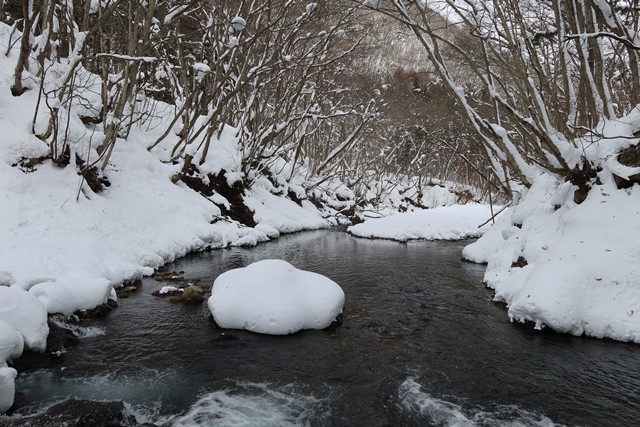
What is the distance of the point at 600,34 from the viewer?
4.22m

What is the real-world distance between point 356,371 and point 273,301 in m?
1.67

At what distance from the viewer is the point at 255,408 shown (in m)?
3.89

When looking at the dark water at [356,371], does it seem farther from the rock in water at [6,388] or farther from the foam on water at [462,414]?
the rock in water at [6,388]

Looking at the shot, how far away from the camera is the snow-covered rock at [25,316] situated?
4.54m

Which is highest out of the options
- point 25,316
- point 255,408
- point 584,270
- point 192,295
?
point 584,270

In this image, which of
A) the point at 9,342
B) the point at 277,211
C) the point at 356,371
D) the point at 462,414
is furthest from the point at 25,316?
the point at 277,211

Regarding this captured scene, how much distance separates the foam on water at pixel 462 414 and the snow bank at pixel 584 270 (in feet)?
7.44

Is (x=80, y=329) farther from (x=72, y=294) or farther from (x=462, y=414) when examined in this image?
(x=462, y=414)

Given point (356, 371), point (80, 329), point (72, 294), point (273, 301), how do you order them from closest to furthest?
1. point (356, 371)
2. point (80, 329)
3. point (273, 301)
4. point (72, 294)

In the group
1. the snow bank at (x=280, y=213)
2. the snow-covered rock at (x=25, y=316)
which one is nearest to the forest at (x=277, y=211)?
the snow-covered rock at (x=25, y=316)

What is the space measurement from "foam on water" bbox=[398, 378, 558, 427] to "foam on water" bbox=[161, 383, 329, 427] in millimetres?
899

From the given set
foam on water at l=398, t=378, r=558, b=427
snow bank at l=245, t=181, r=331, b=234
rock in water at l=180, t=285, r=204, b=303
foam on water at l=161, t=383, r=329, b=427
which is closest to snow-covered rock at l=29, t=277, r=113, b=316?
rock in water at l=180, t=285, r=204, b=303

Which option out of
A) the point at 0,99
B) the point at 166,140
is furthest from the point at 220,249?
the point at 0,99

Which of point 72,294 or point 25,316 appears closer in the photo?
point 25,316
